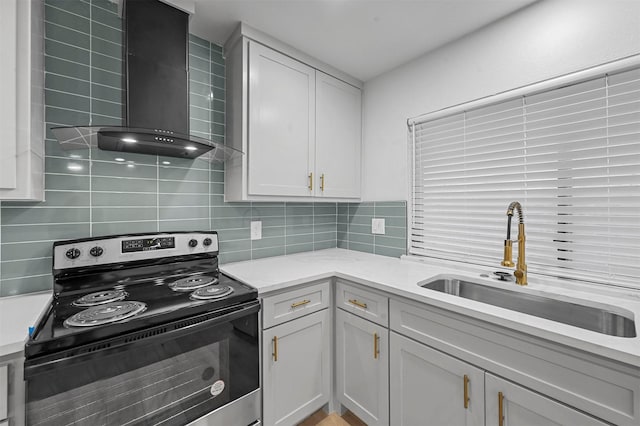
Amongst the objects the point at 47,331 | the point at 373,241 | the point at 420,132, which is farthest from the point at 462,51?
the point at 47,331

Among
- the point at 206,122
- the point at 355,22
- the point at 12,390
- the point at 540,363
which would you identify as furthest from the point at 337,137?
the point at 12,390

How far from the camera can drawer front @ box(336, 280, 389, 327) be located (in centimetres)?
142

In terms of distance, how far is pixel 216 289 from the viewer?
125 centimetres

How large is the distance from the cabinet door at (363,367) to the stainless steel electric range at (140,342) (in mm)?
562

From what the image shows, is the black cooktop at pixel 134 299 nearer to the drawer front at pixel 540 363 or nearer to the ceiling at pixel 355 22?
the drawer front at pixel 540 363

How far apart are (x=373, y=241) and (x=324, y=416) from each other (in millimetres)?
1240

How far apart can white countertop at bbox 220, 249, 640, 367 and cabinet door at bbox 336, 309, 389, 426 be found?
266 mm

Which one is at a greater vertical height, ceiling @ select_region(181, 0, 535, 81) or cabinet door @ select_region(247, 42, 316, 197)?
ceiling @ select_region(181, 0, 535, 81)

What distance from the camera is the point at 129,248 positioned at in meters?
1.39

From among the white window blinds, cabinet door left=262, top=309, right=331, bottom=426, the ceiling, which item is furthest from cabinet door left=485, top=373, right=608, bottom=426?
the ceiling

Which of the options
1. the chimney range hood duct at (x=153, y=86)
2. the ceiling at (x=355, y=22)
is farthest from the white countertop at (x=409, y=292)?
the ceiling at (x=355, y=22)

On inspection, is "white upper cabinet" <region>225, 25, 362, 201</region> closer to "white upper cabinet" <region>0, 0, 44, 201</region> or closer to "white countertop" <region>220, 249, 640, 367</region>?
"white countertop" <region>220, 249, 640, 367</region>

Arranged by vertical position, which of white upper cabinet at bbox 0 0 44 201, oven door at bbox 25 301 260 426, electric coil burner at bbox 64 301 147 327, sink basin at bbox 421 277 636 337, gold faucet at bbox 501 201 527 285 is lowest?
oven door at bbox 25 301 260 426

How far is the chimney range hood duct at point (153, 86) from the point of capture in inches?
49.3
